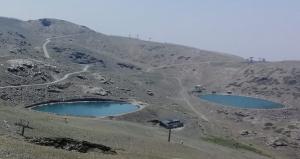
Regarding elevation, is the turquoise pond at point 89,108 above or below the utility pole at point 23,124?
below

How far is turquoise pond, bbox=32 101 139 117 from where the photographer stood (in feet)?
409

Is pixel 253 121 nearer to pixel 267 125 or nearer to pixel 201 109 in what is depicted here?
pixel 267 125

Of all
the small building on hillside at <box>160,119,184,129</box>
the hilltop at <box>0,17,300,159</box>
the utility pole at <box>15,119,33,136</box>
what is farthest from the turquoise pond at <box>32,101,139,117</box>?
the utility pole at <box>15,119,33,136</box>

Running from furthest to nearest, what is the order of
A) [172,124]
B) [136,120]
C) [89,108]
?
[89,108] → [136,120] → [172,124]

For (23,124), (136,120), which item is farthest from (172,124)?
(23,124)

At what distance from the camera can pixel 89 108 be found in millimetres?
136000

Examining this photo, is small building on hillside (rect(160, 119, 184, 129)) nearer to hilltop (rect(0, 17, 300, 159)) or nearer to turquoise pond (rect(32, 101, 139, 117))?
hilltop (rect(0, 17, 300, 159))

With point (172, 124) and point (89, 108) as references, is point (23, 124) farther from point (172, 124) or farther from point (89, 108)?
point (89, 108)

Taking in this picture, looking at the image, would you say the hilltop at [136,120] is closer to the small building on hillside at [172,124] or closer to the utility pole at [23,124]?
the utility pole at [23,124]

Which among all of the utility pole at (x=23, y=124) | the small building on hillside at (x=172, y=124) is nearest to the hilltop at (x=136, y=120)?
the utility pole at (x=23, y=124)

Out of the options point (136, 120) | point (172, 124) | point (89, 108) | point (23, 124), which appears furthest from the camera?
point (89, 108)

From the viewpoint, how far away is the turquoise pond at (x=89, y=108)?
125m

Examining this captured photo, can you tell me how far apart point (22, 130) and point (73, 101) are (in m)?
74.5

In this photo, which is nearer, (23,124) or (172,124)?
(23,124)
